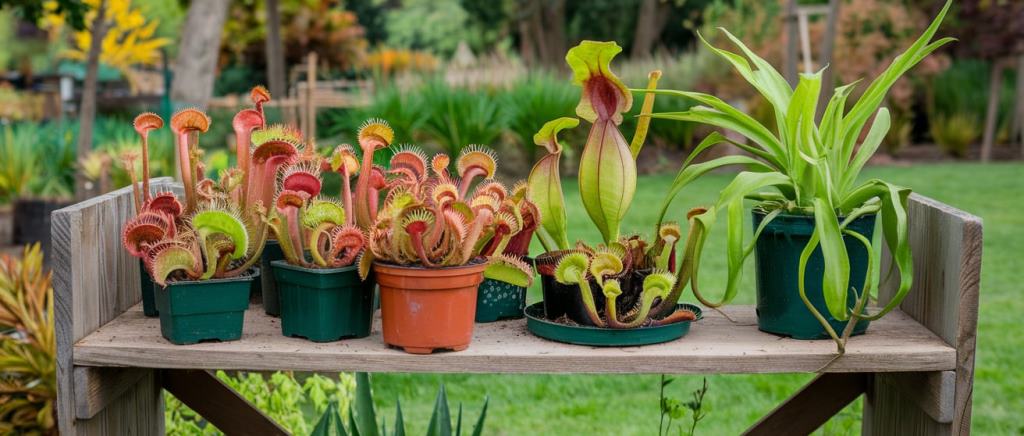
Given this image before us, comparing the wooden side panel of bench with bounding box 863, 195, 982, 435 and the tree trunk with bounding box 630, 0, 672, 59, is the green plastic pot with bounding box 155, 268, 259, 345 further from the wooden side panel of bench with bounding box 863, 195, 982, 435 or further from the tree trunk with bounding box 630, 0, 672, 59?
the tree trunk with bounding box 630, 0, 672, 59

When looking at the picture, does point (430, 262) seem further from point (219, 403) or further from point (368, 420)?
point (219, 403)

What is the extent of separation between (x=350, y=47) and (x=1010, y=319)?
13046 millimetres

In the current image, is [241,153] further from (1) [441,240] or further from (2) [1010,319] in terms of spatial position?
(2) [1010,319]

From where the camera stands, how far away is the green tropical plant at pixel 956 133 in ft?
38.0

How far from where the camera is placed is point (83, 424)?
5.65 ft

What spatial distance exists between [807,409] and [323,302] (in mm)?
1026

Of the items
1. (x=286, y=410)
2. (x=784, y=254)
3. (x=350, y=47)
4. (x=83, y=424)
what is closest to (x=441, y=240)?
(x=784, y=254)

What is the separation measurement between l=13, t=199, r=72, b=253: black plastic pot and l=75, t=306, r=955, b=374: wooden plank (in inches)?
216

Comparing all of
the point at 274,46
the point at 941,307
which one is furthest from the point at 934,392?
the point at 274,46

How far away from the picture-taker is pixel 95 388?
5.61 ft

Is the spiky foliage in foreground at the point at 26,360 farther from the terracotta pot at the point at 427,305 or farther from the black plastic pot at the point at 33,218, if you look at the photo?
the black plastic pot at the point at 33,218

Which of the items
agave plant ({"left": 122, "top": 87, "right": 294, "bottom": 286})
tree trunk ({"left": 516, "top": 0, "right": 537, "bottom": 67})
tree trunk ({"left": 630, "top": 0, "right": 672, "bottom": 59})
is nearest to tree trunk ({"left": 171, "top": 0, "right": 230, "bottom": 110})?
agave plant ({"left": 122, "top": 87, "right": 294, "bottom": 286})

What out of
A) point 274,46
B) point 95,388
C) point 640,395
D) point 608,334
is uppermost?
point 274,46

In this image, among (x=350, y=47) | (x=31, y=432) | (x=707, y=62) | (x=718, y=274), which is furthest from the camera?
(x=350, y=47)
